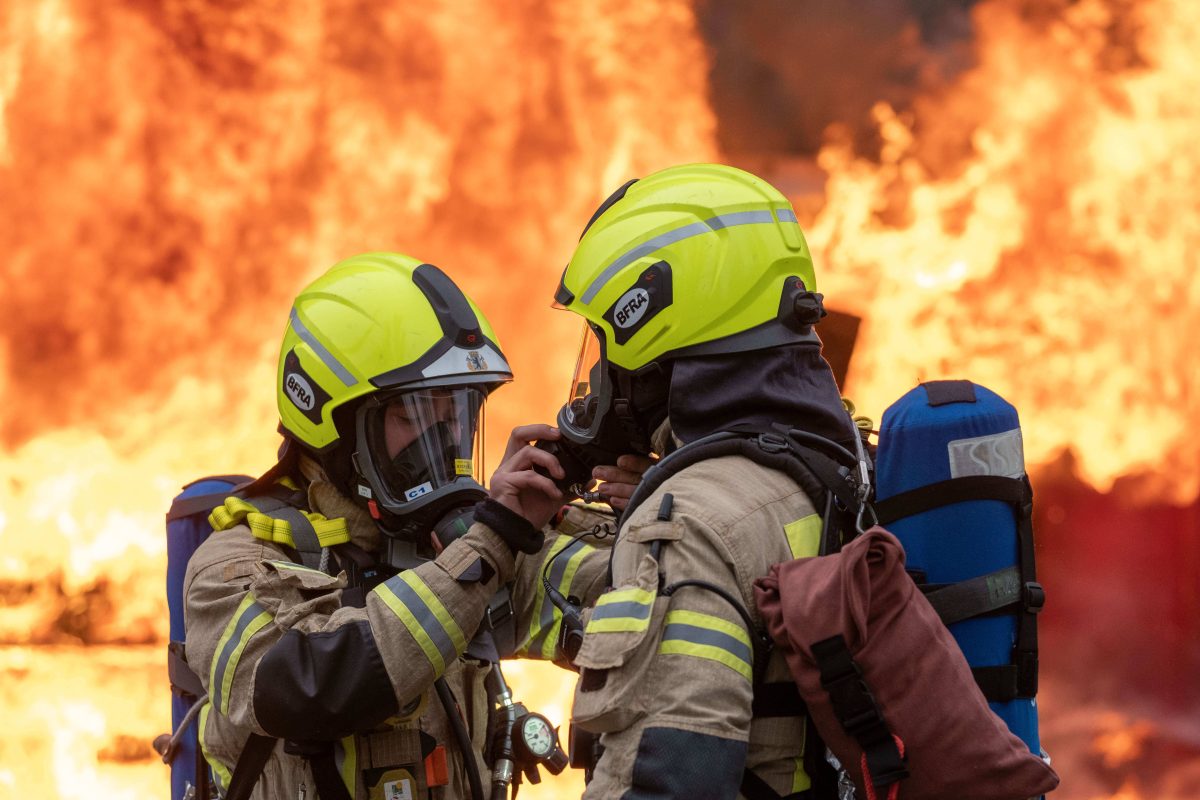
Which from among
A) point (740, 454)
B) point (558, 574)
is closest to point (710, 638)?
point (740, 454)

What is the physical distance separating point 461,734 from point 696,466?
4.57 feet

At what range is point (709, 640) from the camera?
221 centimetres

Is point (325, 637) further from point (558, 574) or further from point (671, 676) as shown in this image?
point (671, 676)

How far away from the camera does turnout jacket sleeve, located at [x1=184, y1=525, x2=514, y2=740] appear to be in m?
3.04

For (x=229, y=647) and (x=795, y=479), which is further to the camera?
(x=229, y=647)

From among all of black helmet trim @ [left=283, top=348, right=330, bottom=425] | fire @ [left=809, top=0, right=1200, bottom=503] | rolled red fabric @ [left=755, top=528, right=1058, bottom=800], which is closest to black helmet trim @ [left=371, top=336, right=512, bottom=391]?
black helmet trim @ [left=283, top=348, right=330, bottom=425]

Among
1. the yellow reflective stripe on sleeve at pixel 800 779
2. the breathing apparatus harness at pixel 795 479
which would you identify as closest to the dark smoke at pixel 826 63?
the breathing apparatus harness at pixel 795 479

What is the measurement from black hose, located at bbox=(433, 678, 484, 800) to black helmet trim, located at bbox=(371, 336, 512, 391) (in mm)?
826

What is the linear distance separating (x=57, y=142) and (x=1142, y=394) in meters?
7.27

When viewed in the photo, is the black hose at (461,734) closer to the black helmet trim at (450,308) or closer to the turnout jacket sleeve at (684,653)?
the black helmet trim at (450,308)

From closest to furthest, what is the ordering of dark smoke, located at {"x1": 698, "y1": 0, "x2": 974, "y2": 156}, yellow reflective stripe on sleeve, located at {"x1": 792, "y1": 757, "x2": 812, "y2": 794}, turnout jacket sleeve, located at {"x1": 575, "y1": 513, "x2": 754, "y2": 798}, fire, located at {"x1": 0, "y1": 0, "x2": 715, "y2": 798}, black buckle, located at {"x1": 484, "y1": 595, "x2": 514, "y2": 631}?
turnout jacket sleeve, located at {"x1": 575, "y1": 513, "x2": 754, "y2": 798} < yellow reflective stripe on sleeve, located at {"x1": 792, "y1": 757, "x2": 812, "y2": 794} < black buckle, located at {"x1": 484, "y1": 595, "x2": 514, "y2": 631} < fire, located at {"x1": 0, "y1": 0, "x2": 715, "y2": 798} < dark smoke, located at {"x1": 698, "y1": 0, "x2": 974, "y2": 156}

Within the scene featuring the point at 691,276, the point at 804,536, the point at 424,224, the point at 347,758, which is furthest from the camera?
the point at 424,224

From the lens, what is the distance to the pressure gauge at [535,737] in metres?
3.50

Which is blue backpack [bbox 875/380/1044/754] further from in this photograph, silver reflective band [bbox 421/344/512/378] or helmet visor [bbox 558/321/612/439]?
silver reflective band [bbox 421/344/512/378]
